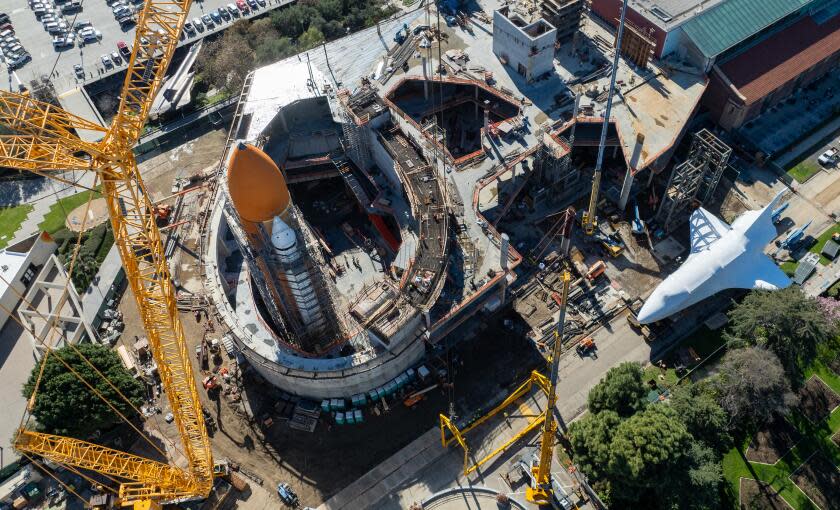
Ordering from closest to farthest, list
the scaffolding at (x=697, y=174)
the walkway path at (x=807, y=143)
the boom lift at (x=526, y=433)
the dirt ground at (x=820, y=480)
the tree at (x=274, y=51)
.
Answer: the boom lift at (x=526, y=433) → the dirt ground at (x=820, y=480) → the scaffolding at (x=697, y=174) → the walkway path at (x=807, y=143) → the tree at (x=274, y=51)

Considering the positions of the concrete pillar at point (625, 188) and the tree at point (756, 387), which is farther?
the concrete pillar at point (625, 188)

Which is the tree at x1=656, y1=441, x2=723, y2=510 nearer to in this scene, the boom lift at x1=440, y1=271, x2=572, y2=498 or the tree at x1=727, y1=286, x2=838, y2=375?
the boom lift at x1=440, y1=271, x2=572, y2=498

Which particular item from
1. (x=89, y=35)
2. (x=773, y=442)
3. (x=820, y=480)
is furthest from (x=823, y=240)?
(x=89, y=35)

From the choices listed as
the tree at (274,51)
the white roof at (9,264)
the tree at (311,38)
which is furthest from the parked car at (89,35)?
the white roof at (9,264)

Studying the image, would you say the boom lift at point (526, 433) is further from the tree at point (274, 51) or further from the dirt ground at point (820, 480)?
the tree at point (274, 51)

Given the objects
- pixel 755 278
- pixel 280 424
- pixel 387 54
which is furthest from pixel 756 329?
pixel 387 54

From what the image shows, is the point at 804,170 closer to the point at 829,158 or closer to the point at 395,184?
the point at 829,158

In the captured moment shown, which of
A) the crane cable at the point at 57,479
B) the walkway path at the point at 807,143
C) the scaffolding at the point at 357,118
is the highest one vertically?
the scaffolding at the point at 357,118

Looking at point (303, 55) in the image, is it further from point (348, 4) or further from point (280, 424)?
point (280, 424)
